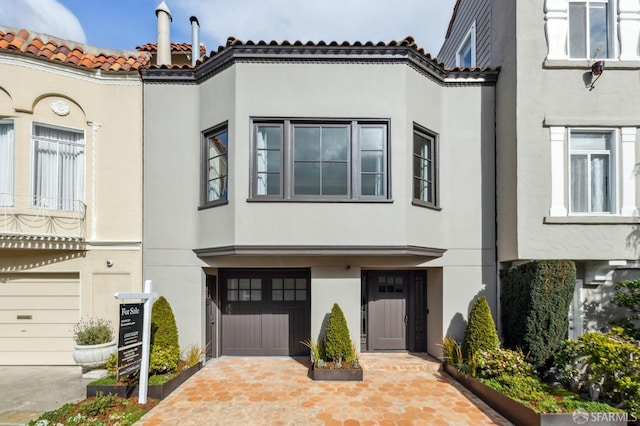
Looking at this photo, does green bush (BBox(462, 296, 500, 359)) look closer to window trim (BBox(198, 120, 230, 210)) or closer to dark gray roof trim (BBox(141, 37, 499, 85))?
dark gray roof trim (BBox(141, 37, 499, 85))

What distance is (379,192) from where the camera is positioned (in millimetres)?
7523

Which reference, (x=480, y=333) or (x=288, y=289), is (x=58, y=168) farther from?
(x=480, y=333)

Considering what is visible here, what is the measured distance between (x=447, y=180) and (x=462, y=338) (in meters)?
3.94

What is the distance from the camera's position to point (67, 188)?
819cm

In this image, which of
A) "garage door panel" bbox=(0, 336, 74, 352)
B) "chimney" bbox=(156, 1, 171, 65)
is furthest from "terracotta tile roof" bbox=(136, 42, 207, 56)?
"garage door panel" bbox=(0, 336, 74, 352)

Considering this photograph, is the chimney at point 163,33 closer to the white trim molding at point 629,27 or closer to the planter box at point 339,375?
the planter box at point 339,375

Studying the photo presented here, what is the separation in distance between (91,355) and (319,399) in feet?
16.9

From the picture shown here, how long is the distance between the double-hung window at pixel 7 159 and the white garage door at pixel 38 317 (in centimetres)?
218

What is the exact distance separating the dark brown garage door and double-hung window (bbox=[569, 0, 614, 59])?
28.0 ft

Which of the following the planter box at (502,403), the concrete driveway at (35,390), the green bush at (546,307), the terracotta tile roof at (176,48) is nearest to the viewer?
the planter box at (502,403)

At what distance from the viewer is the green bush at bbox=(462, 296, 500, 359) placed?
7023mm

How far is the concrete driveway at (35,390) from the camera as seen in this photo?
5.80 m

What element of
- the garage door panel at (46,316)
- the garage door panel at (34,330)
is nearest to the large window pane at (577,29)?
the garage door panel at (46,316)

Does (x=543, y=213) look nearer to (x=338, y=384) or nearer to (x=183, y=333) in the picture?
(x=338, y=384)
